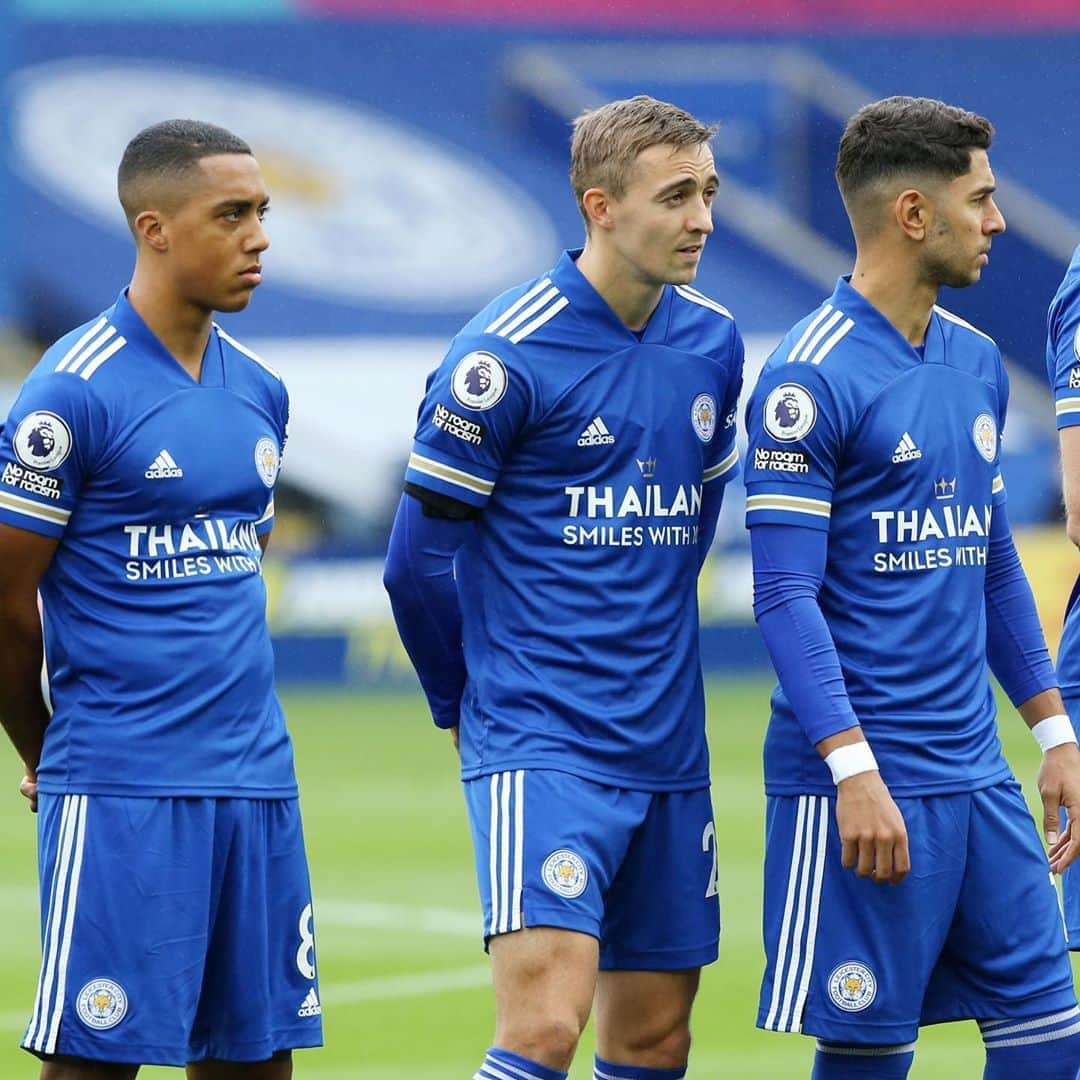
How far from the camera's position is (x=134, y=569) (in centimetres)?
456

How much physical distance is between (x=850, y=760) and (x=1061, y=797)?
1.82ft

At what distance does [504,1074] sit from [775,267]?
18501mm

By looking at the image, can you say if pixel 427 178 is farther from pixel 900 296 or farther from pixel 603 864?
pixel 603 864

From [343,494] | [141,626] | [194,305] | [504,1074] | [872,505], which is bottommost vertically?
[504,1074]

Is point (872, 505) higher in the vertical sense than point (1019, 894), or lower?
higher

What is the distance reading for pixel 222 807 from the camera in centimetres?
461

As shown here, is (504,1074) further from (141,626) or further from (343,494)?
(343,494)

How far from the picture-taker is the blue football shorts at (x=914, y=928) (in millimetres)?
4516

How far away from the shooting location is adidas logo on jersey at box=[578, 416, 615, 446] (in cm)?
473

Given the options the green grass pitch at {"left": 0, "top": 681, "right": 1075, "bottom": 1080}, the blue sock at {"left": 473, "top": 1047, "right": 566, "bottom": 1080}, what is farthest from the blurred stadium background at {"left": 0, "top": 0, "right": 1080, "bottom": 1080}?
the blue sock at {"left": 473, "top": 1047, "right": 566, "bottom": 1080}

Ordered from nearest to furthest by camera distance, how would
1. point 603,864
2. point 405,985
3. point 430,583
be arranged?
point 603,864 < point 430,583 < point 405,985

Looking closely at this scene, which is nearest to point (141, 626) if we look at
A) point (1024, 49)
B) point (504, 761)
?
point (504, 761)

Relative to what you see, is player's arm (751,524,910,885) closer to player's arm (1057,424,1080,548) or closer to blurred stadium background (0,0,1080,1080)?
player's arm (1057,424,1080,548)

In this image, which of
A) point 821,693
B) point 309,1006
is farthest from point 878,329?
point 309,1006
